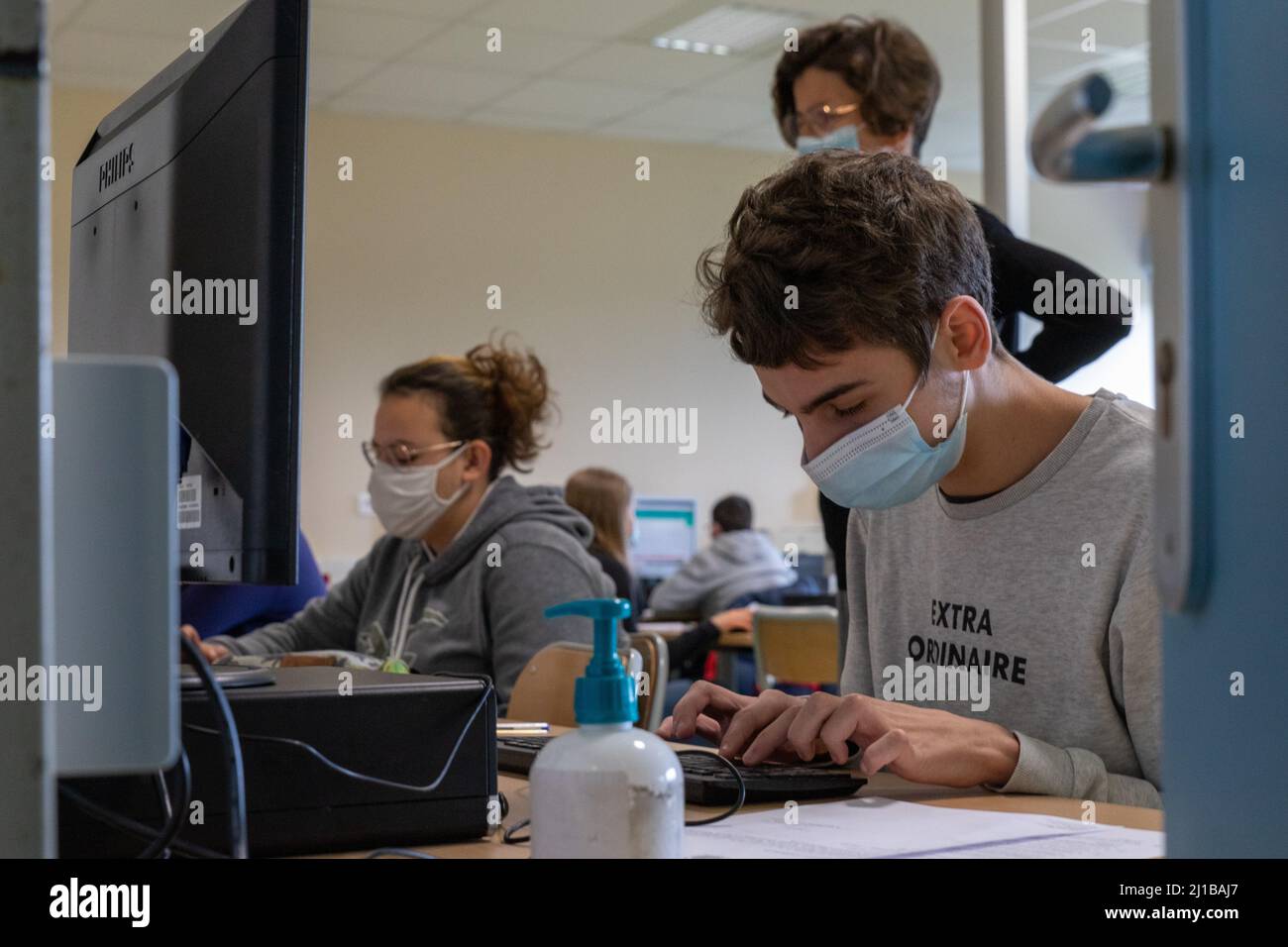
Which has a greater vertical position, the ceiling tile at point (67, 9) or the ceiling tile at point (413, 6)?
the ceiling tile at point (413, 6)

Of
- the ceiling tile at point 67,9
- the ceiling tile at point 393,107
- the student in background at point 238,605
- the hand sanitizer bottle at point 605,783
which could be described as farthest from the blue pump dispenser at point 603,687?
the ceiling tile at point 393,107

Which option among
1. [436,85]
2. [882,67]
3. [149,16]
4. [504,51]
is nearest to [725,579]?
[504,51]

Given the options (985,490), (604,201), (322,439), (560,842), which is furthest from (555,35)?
(560,842)

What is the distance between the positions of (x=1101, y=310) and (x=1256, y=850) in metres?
1.69

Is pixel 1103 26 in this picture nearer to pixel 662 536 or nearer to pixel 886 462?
pixel 662 536

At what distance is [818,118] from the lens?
217 cm

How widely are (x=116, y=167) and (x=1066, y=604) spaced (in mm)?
826

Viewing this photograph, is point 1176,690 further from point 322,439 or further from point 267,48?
point 322,439

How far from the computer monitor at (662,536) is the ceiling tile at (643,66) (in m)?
1.80

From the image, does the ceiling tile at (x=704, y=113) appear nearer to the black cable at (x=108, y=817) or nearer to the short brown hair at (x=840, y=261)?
the short brown hair at (x=840, y=261)

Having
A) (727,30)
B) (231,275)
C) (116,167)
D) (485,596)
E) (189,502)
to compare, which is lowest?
(485,596)

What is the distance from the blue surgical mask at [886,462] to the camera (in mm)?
1188

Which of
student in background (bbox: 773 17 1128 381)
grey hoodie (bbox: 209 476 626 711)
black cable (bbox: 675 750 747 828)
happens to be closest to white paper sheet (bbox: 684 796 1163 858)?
black cable (bbox: 675 750 747 828)

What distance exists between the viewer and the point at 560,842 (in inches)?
22.7
